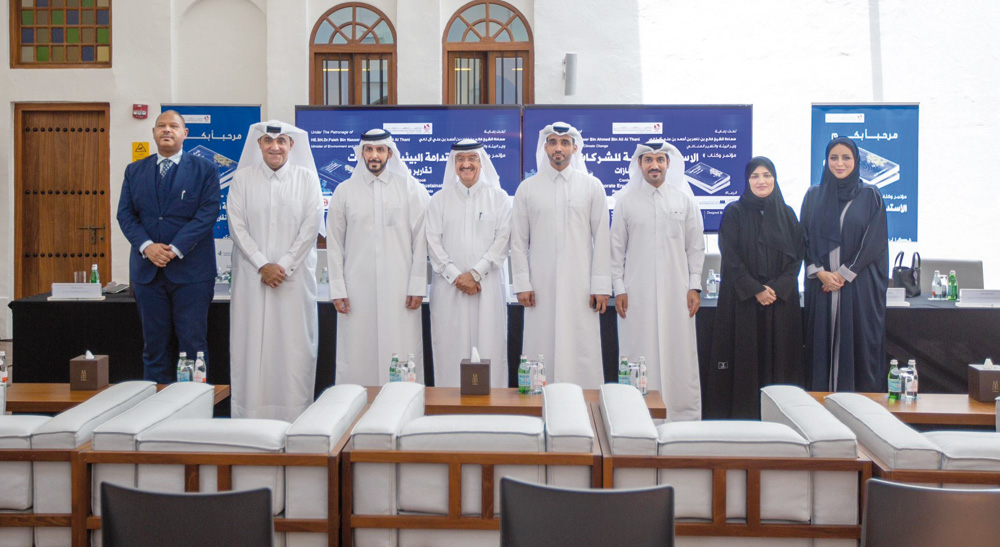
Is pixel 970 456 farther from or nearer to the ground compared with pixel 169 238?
nearer to the ground

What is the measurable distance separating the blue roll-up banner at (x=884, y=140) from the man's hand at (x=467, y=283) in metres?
3.46

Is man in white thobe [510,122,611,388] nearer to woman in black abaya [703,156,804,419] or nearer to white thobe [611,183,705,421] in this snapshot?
white thobe [611,183,705,421]

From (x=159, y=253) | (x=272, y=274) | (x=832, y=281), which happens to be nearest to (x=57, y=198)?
(x=159, y=253)

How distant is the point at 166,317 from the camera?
14.1 feet

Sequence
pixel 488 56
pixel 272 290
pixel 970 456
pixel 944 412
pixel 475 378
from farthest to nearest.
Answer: pixel 488 56 → pixel 272 290 → pixel 475 378 → pixel 944 412 → pixel 970 456

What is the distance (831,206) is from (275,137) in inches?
116

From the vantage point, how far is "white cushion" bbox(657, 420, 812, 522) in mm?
1964

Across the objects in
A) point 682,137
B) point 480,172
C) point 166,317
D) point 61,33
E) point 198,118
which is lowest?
point 166,317

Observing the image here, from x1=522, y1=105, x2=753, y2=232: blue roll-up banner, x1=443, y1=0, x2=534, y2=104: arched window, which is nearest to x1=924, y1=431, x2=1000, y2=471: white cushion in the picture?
x1=522, y1=105, x2=753, y2=232: blue roll-up banner

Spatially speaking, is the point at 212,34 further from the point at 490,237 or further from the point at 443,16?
the point at 490,237

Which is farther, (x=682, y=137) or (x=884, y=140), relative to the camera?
(x=884, y=140)

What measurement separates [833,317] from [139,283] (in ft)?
11.8

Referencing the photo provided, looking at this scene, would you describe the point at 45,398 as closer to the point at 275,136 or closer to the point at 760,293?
the point at 275,136

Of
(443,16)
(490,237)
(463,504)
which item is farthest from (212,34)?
(463,504)
